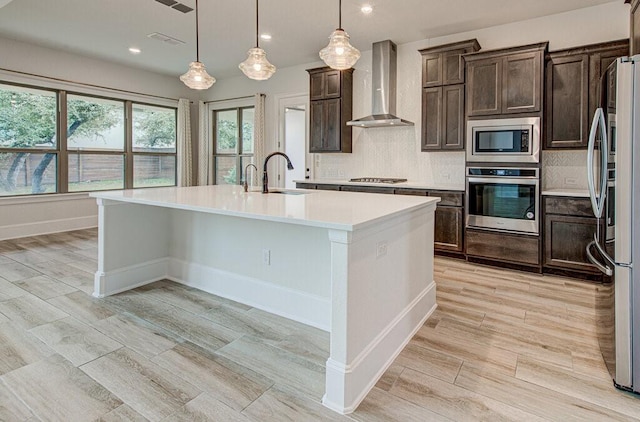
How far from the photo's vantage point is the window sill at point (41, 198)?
5.43 metres

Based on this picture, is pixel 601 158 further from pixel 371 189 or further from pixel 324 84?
pixel 324 84

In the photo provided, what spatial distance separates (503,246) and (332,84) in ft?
10.7

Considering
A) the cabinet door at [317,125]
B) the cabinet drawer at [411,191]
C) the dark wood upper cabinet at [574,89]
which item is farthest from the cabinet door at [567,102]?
the cabinet door at [317,125]

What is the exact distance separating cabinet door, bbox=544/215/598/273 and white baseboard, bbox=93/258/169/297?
3856 millimetres

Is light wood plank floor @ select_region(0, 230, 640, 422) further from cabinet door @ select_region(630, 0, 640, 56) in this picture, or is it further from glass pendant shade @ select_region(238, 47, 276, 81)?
cabinet door @ select_region(630, 0, 640, 56)

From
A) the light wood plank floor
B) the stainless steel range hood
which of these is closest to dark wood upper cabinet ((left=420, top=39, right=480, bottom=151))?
the stainless steel range hood

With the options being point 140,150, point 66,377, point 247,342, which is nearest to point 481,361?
point 247,342

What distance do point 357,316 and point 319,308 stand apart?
0.80 metres

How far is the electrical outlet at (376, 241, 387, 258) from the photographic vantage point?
2038 millimetres

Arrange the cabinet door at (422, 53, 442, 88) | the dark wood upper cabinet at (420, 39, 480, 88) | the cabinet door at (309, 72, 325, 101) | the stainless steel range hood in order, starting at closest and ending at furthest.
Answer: the dark wood upper cabinet at (420, 39, 480, 88) → the cabinet door at (422, 53, 442, 88) → the stainless steel range hood → the cabinet door at (309, 72, 325, 101)

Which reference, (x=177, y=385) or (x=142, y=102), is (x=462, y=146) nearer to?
(x=177, y=385)

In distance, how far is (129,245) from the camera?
3.33 metres

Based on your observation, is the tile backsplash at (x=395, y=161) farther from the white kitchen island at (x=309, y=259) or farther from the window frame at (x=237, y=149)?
the white kitchen island at (x=309, y=259)

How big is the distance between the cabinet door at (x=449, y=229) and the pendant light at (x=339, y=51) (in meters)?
2.28
